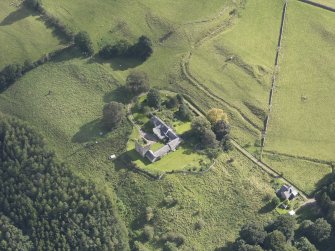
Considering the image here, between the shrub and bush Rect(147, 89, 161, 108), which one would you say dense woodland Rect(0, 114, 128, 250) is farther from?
bush Rect(147, 89, 161, 108)

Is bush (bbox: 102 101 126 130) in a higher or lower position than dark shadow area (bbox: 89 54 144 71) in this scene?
lower

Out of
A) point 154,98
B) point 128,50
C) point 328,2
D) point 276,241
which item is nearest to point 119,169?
point 154,98

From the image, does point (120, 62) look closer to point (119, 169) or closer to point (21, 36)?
point (21, 36)

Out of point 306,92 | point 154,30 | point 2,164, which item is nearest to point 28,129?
point 2,164

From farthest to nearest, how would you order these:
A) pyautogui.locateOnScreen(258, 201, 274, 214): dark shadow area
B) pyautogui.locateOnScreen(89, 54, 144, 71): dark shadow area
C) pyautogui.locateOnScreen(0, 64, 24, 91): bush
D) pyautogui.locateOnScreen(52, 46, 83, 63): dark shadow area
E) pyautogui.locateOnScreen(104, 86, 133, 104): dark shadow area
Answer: pyautogui.locateOnScreen(52, 46, 83, 63): dark shadow area, pyautogui.locateOnScreen(89, 54, 144, 71): dark shadow area, pyautogui.locateOnScreen(0, 64, 24, 91): bush, pyautogui.locateOnScreen(104, 86, 133, 104): dark shadow area, pyautogui.locateOnScreen(258, 201, 274, 214): dark shadow area

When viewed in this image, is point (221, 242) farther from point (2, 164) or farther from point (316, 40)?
point (316, 40)

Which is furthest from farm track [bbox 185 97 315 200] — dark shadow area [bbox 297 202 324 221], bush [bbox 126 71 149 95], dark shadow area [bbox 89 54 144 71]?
dark shadow area [bbox 89 54 144 71]
